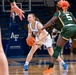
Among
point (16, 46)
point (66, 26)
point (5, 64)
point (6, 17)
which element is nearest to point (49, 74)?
point (66, 26)

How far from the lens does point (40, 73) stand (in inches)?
341

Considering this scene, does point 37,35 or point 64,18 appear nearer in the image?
point 64,18

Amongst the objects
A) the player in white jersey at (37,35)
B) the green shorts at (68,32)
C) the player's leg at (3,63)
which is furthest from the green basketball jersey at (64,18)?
the player's leg at (3,63)

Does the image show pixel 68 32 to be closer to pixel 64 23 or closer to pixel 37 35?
pixel 64 23

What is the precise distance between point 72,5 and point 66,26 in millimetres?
14365

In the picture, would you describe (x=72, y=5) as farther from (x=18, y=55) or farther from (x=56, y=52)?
(x=56, y=52)

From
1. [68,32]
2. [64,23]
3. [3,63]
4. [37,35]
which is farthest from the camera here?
[37,35]

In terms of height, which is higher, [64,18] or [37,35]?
[64,18]

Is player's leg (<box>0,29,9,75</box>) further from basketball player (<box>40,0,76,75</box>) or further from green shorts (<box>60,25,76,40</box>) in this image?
green shorts (<box>60,25,76,40</box>)

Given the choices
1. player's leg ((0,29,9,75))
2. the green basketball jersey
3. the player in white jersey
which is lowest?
the player in white jersey

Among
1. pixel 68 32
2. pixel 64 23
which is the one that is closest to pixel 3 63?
pixel 68 32

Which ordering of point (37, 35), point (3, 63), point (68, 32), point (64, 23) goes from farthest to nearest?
1. point (37, 35)
2. point (64, 23)
3. point (68, 32)
4. point (3, 63)

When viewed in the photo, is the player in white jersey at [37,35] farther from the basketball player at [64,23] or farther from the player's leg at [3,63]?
the player's leg at [3,63]

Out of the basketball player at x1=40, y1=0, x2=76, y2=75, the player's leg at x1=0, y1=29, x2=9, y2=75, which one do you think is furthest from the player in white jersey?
the player's leg at x1=0, y1=29, x2=9, y2=75
